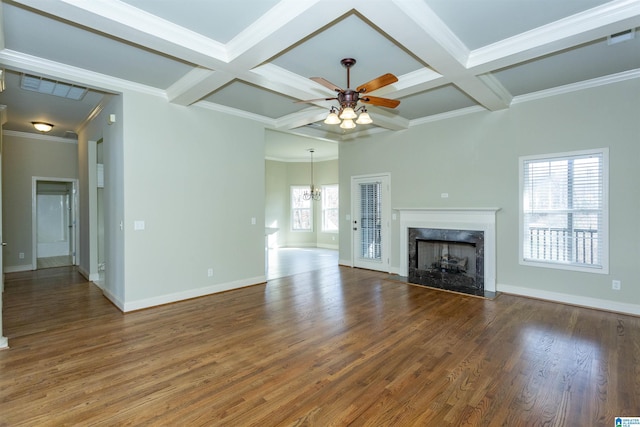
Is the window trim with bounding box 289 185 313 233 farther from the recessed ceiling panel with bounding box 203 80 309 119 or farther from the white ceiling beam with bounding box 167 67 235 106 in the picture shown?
the white ceiling beam with bounding box 167 67 235 106

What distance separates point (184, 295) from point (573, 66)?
5950mm

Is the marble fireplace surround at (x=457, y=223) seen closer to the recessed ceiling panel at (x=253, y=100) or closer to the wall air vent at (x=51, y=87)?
the recessed ceiling panel at (x=253, y=100)

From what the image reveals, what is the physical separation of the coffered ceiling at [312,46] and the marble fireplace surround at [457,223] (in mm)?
1707

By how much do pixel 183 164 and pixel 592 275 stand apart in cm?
597

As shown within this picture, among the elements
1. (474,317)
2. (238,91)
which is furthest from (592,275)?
(238,91)

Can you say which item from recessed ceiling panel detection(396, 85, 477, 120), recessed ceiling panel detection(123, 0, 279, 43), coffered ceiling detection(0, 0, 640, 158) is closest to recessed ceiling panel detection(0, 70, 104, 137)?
coffered ceiling detection(0, 0, 640, 158)

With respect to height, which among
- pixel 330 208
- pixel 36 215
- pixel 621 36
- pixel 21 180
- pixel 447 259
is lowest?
pixel 447 259

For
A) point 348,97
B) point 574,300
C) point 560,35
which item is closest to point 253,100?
point 348,97

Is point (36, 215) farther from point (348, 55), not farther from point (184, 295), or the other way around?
point (348, 55)

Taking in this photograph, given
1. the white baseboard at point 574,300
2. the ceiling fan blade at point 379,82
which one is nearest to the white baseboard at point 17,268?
the ceiling fan blade at point 379,82

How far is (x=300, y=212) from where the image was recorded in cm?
1148

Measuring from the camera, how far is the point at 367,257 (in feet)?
23.1

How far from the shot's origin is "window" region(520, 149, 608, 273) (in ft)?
13.7

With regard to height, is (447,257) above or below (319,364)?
above
